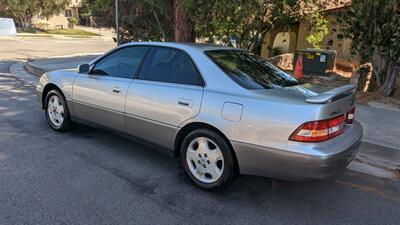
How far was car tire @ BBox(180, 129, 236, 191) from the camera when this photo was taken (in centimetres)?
332

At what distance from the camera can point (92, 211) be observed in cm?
307

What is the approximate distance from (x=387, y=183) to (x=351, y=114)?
1.07 metres

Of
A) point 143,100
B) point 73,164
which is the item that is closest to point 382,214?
point 143,100

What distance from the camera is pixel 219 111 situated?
10.8ft

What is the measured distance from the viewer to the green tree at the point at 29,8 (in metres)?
31.0

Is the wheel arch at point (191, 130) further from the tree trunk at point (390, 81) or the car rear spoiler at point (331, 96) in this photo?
the tree trunk at point (390, 81)

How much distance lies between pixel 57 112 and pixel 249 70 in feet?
9.93

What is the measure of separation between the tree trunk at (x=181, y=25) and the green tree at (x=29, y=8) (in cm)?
2772

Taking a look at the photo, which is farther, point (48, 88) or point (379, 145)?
point (48, 88)

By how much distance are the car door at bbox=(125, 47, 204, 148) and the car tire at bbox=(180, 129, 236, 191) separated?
22cm

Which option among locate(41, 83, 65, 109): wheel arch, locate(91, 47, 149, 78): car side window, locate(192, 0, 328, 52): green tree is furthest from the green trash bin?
locate(41, 83, 65, 109): wheel arch

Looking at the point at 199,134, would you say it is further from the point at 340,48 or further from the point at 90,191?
the point at 340,48

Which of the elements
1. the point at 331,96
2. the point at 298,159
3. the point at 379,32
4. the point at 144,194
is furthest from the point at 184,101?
the point at 379,32

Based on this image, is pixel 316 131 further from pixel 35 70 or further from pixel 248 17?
pixel 35 70
